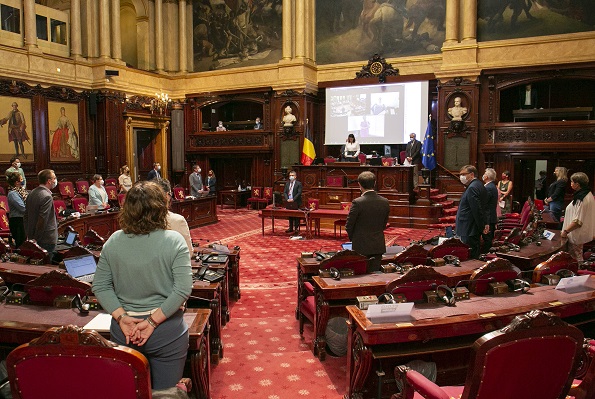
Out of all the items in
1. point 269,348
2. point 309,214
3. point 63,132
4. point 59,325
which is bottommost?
point 269,348

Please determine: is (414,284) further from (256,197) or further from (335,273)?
(256,197)

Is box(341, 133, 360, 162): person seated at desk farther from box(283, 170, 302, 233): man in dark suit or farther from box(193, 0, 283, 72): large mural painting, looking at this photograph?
box(193, 0, 283, 72): large mural painting

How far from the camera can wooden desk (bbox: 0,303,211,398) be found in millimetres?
2770

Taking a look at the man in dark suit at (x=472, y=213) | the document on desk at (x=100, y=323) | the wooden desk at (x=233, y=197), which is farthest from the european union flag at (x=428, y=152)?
the document on desk at (x=100, y=323)

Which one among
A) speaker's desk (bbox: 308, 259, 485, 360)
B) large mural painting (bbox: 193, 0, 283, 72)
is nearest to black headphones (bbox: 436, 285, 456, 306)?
speaker's desk (bbox: 308, 259, 485, 360)

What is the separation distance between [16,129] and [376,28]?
10.8 m

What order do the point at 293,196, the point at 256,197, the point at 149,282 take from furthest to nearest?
1. the point at 256,197
2. the point at 293,196
3. the point at 149,282

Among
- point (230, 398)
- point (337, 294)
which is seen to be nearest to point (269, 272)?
point (337, 294)

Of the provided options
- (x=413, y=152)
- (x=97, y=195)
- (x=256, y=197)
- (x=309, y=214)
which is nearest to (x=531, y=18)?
(x=413, y=152)

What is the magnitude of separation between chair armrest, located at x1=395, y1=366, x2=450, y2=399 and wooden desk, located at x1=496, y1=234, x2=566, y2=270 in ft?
10.0

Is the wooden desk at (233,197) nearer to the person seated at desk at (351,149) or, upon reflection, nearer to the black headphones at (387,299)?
the person seated at desk at (351,149)

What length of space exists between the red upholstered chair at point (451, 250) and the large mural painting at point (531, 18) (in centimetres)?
1031

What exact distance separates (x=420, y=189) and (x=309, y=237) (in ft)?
11.0

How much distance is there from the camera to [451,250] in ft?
16.1
